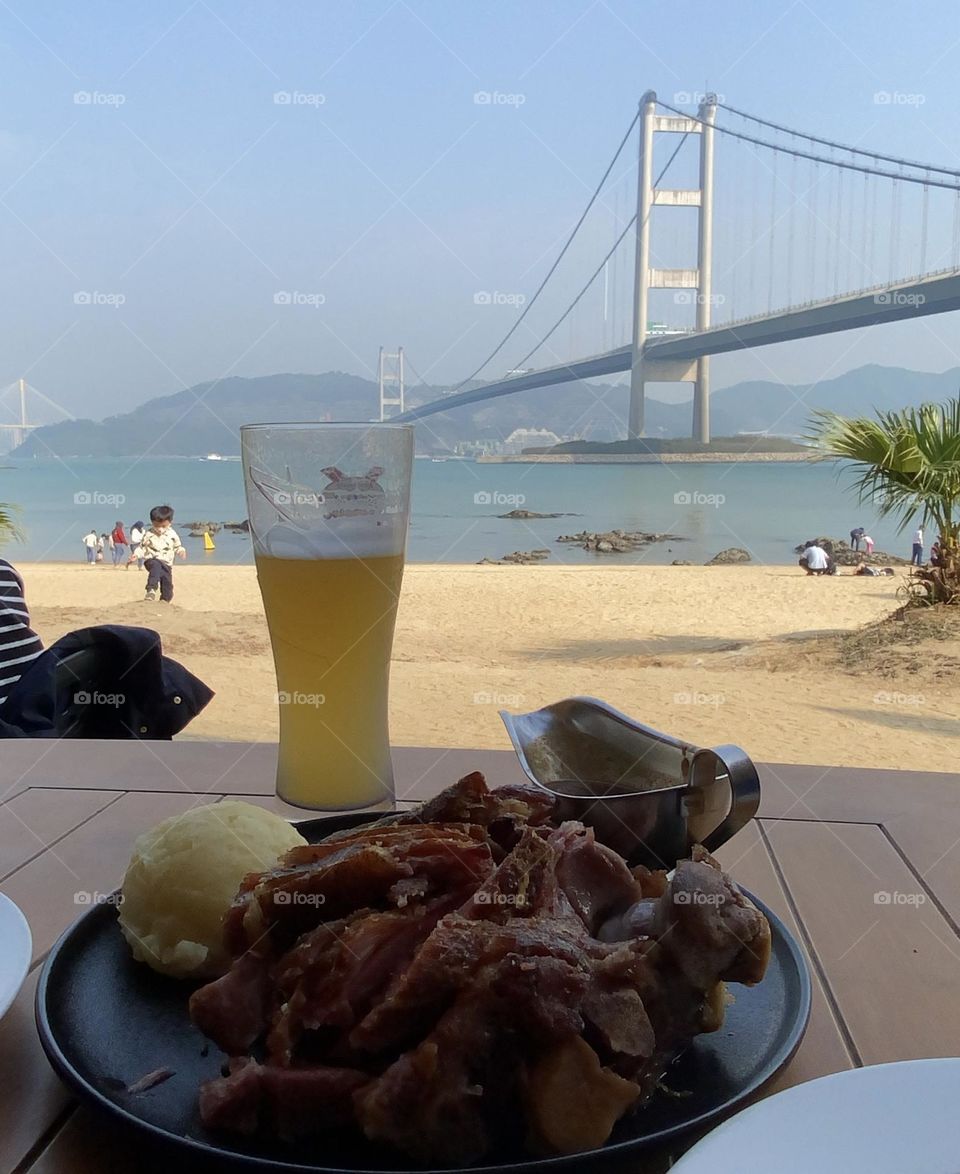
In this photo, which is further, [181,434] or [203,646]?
Answer: [181,434]

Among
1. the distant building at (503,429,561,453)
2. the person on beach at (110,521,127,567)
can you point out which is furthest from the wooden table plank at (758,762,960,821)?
the distant building at (503,429,561,453)

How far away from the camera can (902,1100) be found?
53 cm

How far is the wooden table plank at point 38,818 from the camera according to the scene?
1.09 m

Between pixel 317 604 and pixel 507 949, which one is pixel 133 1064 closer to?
pixel 507 949

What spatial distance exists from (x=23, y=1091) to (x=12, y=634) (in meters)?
2.01

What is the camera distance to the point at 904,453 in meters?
7.85

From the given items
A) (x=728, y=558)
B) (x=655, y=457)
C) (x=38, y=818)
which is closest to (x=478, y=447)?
(x=655, y=457)

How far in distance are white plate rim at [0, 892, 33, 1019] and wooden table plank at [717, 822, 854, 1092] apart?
475 millimetres

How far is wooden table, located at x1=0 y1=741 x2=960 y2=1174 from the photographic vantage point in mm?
637

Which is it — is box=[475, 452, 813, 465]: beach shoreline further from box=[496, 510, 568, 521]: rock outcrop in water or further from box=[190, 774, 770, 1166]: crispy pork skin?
box=[190, 774, 770, 1166]: crispy pork skin

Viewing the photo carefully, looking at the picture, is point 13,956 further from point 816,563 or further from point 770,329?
point 770,329

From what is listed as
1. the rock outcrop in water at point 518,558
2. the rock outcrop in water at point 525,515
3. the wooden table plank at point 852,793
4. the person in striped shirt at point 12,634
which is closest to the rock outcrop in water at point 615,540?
the rock outcrop in water at point 518,558

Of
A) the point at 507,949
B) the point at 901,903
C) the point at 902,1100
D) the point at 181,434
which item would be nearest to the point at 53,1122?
the point at 507,949

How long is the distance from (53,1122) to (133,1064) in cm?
5
